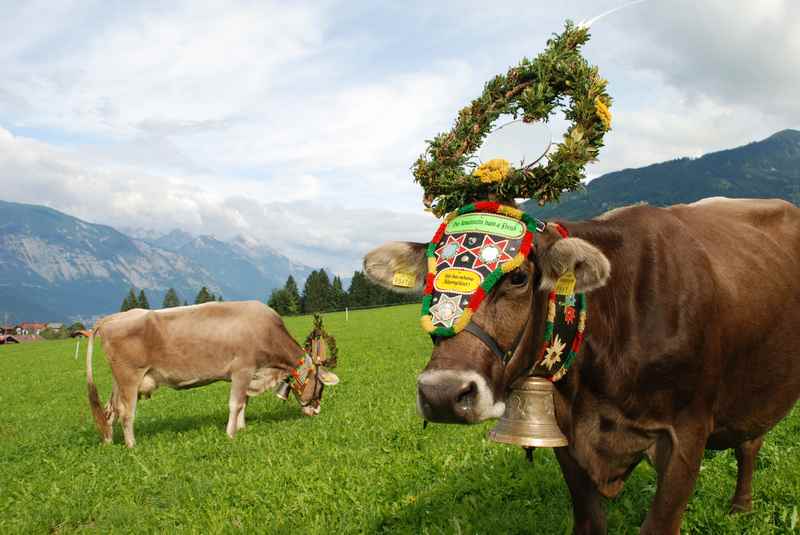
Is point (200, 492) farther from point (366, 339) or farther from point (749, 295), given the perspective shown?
point (366, 339)

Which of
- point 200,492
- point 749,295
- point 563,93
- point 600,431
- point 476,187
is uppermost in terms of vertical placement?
point 563,93

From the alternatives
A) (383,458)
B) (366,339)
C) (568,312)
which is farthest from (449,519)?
(366,339)

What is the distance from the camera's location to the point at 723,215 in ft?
15.5

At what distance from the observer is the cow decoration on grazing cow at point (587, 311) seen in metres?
2.97

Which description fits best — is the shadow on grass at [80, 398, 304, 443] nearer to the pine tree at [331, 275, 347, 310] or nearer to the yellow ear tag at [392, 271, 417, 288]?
the yellow ear tag at [392, 271, 417, 288]

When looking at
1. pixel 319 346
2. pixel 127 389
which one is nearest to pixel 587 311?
pixel 127 389

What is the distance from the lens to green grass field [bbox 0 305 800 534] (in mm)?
5195

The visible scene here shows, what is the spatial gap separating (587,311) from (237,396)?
888cm

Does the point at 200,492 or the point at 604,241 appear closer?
the point at 604,241

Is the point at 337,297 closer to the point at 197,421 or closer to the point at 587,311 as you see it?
the point at 197,421

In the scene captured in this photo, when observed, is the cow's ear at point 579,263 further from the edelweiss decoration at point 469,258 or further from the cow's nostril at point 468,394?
the cow's nostril at point 468,394

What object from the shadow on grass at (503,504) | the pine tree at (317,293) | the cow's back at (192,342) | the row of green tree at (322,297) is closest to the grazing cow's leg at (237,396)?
the cow's back at (192,342)

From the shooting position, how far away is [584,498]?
402 centimetres

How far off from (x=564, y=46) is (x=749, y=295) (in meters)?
2.04
